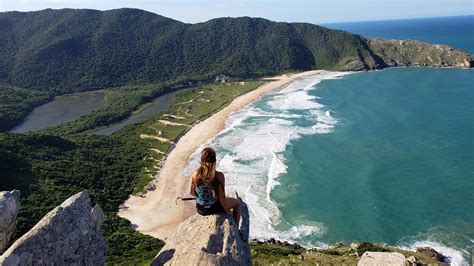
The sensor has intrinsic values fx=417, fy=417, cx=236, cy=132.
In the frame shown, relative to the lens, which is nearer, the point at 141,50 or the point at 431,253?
the point at 431,253

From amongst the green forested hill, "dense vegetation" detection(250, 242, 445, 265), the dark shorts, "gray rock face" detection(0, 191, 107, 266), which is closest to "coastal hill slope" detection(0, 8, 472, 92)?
the green forested hill

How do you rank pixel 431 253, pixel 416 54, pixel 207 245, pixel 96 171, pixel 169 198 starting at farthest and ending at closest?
pixel 416 54
pixel 96 171
pixel 169 198
pixel 431 253
pixel 207 245

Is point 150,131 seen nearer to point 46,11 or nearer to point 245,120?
point 245,120

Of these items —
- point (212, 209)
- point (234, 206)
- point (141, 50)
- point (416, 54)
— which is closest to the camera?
point (212, 209)

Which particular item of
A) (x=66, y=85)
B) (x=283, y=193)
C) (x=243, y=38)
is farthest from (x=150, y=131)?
(x=243, y=38)

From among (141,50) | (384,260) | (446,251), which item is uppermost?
(141,50)

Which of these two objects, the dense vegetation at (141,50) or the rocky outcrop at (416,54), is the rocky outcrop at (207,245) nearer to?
the dense vegetation at (141,50)

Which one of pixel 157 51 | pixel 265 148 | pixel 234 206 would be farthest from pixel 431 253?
pixel 157 51

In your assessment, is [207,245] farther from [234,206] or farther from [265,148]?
[265,148]
